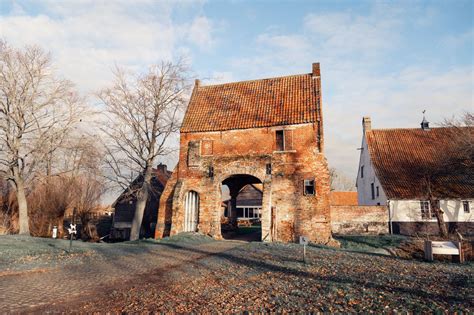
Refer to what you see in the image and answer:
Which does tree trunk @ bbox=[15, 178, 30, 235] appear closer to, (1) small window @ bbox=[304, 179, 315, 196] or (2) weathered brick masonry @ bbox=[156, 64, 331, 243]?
(2) weathered brick masonry @ bbox=[156, 64, 331, 243]

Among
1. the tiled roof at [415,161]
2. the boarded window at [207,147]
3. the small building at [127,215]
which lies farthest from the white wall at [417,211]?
the small building at [127,215]

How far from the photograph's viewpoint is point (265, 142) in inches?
835

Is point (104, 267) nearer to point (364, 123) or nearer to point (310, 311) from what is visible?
point (310, 311)

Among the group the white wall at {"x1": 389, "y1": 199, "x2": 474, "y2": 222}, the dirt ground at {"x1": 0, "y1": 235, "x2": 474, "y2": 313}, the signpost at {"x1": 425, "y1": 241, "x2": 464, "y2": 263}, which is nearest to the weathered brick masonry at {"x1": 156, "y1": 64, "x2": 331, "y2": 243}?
the dirt ground at {"x1": 0, "y1": 235, "x2": 474, "y2": 313}

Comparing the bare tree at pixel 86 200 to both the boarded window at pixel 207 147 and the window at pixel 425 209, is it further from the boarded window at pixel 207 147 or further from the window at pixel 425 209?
the window at pixel 425 209

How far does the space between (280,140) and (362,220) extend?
9066mm

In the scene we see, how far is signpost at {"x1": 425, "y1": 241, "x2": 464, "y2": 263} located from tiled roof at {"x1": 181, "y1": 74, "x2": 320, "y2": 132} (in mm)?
10281

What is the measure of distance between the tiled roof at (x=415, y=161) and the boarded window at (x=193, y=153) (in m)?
14.4

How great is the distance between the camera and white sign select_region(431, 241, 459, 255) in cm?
1208

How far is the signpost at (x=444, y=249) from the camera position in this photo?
12.0m

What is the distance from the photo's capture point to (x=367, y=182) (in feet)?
Result: 102

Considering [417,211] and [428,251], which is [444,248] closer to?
[428,251]

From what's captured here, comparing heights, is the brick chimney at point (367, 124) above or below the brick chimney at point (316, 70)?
below

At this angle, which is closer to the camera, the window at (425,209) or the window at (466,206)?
the window at (466,206)
